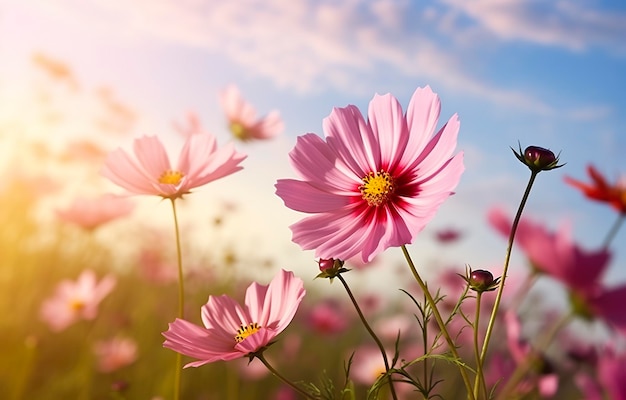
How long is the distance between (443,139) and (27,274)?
2.41 metres

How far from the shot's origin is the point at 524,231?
0.68m

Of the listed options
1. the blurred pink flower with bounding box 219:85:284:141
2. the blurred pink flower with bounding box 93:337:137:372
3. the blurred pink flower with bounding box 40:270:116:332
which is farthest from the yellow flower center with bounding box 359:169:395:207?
the blurred pink flower with bounding box 93:337:137:372

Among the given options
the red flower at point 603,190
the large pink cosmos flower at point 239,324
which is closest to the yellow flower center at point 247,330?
the large pink cosmos flower at point 239,324

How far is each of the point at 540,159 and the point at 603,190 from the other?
485 millimetres

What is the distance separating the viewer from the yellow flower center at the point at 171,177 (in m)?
0.73

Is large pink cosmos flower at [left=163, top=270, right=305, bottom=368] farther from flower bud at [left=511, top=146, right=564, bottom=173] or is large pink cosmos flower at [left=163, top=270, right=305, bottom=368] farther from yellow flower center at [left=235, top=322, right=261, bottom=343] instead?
flower bud at [left=511, top=146, right=564, bottom=173]

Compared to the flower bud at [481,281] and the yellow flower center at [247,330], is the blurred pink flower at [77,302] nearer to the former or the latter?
the yellow flower center at [247,330]

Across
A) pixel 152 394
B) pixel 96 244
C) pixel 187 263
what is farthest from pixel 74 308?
pixel 96 244

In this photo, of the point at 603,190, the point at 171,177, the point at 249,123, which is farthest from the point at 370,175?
the point at 249,123

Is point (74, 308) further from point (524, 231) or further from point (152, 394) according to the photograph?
point (524, 231)

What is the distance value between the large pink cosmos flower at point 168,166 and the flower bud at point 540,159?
0.24 metres

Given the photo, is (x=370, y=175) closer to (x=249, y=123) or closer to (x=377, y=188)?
(x=377, y=188)

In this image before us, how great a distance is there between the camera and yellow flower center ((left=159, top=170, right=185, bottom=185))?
727 mm

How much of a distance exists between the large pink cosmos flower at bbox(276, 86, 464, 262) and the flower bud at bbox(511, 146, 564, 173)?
0.20 feet
